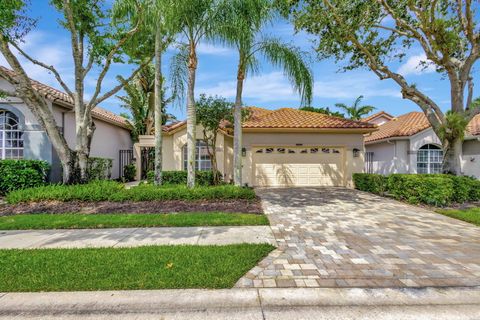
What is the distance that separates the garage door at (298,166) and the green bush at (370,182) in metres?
1.18

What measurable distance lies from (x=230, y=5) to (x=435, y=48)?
7.93 metres

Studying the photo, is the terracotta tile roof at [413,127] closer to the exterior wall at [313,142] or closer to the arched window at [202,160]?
the exterior wall at [313,142]

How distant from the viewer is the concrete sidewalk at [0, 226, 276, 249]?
5.08m

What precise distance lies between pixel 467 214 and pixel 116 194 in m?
11.3

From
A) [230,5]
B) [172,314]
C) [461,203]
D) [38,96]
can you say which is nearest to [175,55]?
[230,5]

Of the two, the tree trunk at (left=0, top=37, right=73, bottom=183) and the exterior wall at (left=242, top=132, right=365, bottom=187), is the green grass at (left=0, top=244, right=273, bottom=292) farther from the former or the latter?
the exterior wall at (left=242, top=132, right=365, bottom=187)

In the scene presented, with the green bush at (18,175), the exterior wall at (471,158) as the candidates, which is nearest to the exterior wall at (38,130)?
the green bush at (18,175)

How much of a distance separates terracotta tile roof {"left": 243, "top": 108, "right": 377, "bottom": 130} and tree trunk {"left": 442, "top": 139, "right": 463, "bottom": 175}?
13.0 ft

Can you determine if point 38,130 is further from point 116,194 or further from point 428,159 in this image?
point 428,159

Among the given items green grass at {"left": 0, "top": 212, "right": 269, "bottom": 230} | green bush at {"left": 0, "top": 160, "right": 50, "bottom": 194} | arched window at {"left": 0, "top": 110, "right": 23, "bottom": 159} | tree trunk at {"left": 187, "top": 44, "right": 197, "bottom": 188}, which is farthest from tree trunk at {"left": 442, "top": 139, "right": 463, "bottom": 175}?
arched window at {"left": 0, "top": 110, "right": 23, "bottom": 159}

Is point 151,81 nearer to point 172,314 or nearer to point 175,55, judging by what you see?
point 175,55

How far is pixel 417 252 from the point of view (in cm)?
462

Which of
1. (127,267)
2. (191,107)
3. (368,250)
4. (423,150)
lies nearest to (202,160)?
(191,107)

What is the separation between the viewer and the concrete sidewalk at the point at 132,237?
16.7ft
